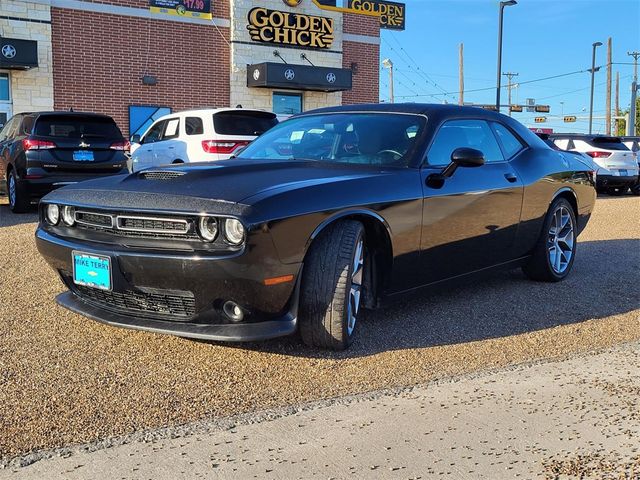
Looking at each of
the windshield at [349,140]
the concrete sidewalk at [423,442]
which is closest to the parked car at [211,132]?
the windshield at [349,140]

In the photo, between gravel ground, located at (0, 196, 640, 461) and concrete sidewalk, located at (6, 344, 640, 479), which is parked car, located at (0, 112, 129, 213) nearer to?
gravel ground, located at (0, 196, 640, 461)

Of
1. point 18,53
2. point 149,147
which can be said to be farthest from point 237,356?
point 18,53

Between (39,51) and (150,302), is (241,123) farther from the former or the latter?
(39,51)

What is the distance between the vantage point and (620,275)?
653cm

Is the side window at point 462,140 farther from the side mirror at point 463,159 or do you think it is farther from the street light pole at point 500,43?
the street light pole at point 500,43

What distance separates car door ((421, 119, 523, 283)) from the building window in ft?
54.9

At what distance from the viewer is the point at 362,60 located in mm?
23328

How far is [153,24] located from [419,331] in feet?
56.3

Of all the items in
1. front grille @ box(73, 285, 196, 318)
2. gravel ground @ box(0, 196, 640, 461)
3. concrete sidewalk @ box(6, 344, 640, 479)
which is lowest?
concrete sidewalk @ box(6, 344, 640, 479)

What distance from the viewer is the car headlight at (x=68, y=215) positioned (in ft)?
13.6

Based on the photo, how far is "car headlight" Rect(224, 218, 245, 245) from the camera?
138 inches

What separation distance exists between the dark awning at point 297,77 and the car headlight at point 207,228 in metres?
16.9

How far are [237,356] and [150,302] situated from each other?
579 mm

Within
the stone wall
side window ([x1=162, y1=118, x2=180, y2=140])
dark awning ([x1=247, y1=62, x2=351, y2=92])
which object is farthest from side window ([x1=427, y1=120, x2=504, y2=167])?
dark awning ([x1=247, y1=62, x2=351, y2=92])
